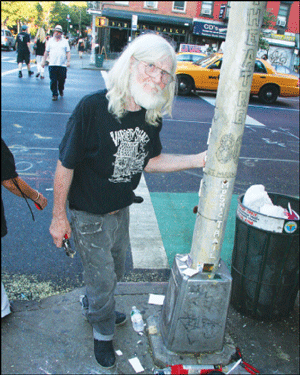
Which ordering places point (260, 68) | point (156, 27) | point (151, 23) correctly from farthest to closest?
point (156, 27), point (151, 23), point (260, 68)

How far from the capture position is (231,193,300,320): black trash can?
8.73 feet

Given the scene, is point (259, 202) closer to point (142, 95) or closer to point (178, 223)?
point (142, 95)

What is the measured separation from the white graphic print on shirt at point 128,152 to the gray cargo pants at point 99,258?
0.28 meters

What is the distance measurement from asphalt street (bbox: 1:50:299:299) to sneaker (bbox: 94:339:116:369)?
0.88m

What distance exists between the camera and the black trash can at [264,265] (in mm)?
2660

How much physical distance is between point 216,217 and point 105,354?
1.19 m

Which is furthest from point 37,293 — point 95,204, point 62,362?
point 95,204

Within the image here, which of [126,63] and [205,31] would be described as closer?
[126,63]

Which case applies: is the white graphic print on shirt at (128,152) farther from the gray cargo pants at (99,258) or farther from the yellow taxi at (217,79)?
the yellow taxi at (217,79)

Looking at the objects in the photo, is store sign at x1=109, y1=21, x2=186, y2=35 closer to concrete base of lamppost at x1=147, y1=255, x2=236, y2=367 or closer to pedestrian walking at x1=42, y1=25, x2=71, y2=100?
pedestrian walking at x1=42, y1=25, x2=71, y2=100

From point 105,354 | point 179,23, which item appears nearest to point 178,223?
point 105,354

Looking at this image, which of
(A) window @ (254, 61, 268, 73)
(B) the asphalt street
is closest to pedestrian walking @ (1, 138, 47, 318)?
(B) the asphalt street

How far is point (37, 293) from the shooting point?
3.05 m

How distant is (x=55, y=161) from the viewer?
6.18 meters
